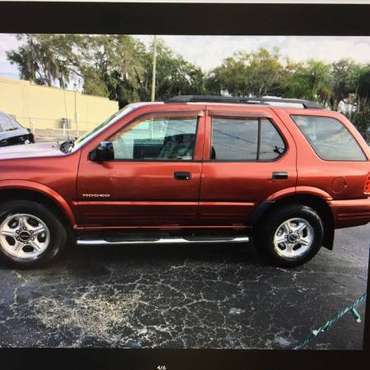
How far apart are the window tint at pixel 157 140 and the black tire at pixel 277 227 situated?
0.44m

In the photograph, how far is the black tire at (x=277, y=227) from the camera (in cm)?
165

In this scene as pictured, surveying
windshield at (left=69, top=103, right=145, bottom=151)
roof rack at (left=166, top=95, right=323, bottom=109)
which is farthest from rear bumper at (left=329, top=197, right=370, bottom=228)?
windshield at (left=69, top=103, right=145, bottom=151)

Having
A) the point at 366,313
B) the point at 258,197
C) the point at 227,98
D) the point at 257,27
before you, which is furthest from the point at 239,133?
the point at 366,313

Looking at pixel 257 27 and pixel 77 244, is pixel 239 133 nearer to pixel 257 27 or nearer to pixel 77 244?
pixel 257 27

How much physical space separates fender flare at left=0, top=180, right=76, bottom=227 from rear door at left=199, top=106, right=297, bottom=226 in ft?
1.76

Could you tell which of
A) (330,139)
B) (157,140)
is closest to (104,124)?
(157,140)

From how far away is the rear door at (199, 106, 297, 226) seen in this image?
1.59 metres

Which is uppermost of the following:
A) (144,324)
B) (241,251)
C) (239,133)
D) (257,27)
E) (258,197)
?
(257,27)

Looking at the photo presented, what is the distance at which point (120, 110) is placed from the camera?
5.00 feet

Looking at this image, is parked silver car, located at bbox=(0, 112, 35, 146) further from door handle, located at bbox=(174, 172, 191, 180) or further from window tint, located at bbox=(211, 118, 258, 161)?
window tint, located at bbox=(211, 118, 258, 161)

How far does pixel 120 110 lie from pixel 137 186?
12.0 inches

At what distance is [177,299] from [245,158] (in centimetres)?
63

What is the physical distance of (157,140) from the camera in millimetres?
1566

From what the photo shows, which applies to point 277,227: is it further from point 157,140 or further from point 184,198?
point 157,140
